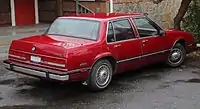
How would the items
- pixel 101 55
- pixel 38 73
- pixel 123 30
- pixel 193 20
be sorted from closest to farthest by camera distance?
pixel 38 73, pixel 101 55, pixel 123 30, pixel 193 20

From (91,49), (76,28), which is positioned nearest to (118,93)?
(91,49)

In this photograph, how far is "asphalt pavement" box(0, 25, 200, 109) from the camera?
602 centimetres

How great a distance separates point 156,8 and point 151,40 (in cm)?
796

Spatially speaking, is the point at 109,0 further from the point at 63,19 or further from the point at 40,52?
the point at 40,52

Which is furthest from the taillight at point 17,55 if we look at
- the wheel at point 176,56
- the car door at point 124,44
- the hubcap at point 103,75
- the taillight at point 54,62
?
the wheel at point 176,56

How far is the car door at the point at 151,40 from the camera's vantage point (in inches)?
316

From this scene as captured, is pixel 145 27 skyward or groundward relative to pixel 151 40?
skyward

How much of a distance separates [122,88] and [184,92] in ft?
4.28

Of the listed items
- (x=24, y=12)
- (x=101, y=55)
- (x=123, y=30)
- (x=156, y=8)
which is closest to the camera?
(x=101, y=55)

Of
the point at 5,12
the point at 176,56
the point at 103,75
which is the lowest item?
the point at 103,75

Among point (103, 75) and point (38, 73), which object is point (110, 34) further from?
point (38, 73)

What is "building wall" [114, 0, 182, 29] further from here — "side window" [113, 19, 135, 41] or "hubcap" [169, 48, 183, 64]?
"side window" [113, 19, 135, 41]

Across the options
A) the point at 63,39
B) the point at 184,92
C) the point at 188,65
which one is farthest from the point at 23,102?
the point at 188,65

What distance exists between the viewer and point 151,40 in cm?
820
